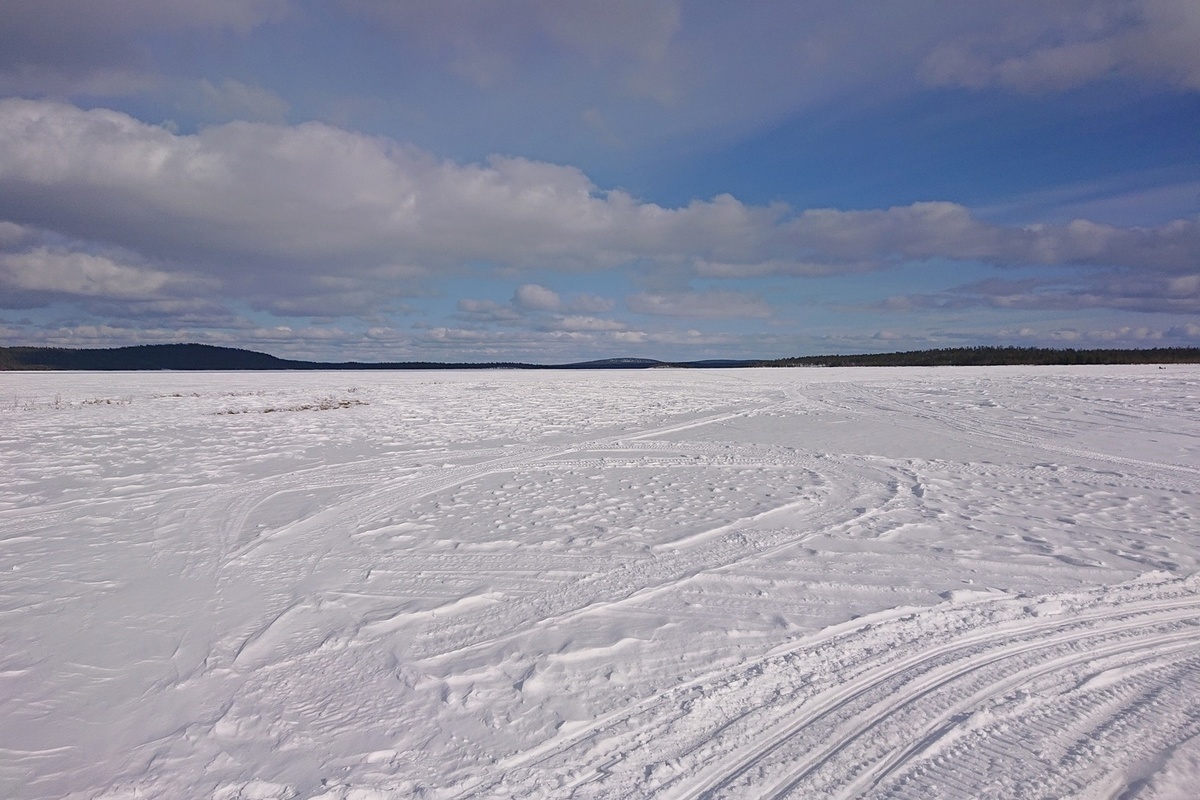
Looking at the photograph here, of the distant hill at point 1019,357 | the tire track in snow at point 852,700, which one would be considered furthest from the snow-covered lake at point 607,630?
the distant hill at point 1019,357

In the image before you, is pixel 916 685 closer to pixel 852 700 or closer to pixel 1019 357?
pixel 852 700

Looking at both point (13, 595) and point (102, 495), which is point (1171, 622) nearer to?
point (13, 595)

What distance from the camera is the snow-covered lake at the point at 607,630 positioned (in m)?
3.01

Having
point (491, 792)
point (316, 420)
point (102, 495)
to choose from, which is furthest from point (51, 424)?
point (491, 792)

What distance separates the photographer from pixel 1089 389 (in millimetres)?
20797

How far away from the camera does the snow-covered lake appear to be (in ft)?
9.86

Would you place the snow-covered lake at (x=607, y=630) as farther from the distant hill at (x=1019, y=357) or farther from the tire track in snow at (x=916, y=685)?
the distant hill at (x=1019, y=357)

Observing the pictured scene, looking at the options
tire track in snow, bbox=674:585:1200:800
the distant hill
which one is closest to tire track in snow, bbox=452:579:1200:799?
tire track in snow, bbox=674:585:1200:800

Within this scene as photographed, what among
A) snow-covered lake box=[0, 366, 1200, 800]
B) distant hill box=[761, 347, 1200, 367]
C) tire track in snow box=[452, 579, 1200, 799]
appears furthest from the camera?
distant hill box=[761, 347, 1200, 367]

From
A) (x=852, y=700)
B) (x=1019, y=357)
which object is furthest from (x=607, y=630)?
(x=1019, y=357)

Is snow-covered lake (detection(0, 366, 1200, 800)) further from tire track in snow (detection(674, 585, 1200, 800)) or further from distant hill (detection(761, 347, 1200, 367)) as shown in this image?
distant hill (detection(761, 347, 1200, 367))

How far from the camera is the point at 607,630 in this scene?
171 inches

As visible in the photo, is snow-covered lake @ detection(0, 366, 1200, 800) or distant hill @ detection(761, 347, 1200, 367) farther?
distant hill @ detection(761, 347, 1200, 367)

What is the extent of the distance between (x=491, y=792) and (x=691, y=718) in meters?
1.13
